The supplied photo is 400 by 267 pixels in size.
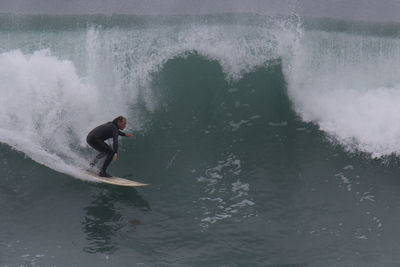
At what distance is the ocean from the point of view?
9.11 m

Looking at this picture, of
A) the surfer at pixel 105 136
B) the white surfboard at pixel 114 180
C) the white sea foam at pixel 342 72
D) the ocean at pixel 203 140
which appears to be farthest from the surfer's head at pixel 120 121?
the white sea foam at pixel 342 72

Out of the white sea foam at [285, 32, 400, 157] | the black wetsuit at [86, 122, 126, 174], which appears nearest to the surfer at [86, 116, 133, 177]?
the black wetsuit at [86, 122, 126, 174]

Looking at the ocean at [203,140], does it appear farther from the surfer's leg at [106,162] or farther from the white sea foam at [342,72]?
the surfer's leg at [106,162]

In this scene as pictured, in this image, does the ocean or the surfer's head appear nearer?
the ocean

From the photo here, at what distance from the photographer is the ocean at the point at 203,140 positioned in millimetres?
9109

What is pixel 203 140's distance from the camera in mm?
11836

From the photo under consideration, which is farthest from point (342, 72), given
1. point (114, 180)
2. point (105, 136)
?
point (114, 180)

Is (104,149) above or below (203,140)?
below

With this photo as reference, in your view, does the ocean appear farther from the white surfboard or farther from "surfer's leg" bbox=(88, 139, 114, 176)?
"surfer's leg" bbox=(88, 139, 114, 176)

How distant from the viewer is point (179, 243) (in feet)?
29.8

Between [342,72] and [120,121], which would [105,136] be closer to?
[120,121]

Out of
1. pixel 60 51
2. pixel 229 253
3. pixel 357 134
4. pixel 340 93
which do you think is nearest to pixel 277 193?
pixel 229 253

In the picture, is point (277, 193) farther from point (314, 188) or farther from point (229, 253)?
point (229, 253)

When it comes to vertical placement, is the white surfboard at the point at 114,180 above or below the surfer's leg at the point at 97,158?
below
